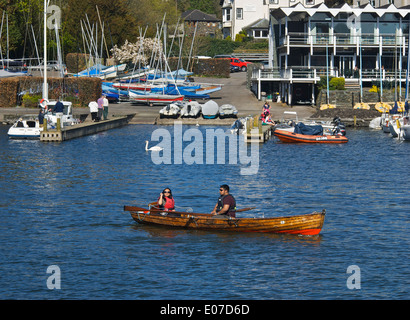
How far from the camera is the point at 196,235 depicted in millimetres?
27328

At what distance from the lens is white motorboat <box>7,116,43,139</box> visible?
189ft

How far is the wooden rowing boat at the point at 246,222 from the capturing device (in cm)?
2666

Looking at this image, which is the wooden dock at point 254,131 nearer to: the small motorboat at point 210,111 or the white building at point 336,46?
the small motorboat at point 210,111

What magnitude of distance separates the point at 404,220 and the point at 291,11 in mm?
55245

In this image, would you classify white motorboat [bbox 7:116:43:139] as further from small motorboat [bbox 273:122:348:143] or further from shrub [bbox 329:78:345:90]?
shrub [bbox 329:78:345:90]

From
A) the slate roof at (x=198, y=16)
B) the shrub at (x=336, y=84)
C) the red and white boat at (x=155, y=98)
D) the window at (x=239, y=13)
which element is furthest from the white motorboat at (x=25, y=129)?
the slate roof at (x=198, y=16)

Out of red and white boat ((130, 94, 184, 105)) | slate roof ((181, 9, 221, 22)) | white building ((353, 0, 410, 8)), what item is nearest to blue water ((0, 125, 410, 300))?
red and white boat ((130, 94, 184, 105))

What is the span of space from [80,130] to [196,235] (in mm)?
34982

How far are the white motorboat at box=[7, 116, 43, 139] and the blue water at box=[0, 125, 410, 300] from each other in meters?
7.49

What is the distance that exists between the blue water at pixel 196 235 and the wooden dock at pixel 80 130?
6.43m

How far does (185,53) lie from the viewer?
108062 millimetres

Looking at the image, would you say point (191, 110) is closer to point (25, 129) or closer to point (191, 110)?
point (191, 110)

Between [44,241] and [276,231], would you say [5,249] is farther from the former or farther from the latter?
[276,231]
